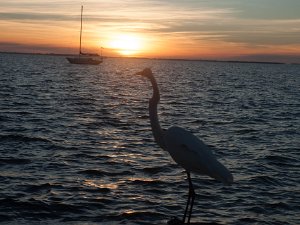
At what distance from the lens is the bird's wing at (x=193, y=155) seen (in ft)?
31.6

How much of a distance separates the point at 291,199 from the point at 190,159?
6.04 meters

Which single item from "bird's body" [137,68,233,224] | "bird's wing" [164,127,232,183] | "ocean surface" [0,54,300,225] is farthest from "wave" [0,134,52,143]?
"bird's wing" [164,127,232,183]

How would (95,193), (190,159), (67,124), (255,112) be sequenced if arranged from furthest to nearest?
(255,112), (67,124), (95,193), (190,159)

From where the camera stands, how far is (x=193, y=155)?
32.8 ft

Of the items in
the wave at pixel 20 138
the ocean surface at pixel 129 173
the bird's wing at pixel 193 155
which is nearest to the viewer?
the bird's wing at pixel 193 155

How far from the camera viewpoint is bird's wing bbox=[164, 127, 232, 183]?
9.64m

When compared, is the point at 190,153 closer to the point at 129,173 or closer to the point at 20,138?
the point at 129,173

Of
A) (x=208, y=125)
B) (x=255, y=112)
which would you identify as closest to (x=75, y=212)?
(x=208, y=125)

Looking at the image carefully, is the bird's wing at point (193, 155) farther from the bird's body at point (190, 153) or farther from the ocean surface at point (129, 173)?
the ocean surface at point (129, 173)

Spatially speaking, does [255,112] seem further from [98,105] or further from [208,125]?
[98,105]

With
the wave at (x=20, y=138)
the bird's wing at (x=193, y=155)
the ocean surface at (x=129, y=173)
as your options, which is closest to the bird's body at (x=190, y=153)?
the bird's wing at (x=193, y=155)

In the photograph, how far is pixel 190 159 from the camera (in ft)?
33.2

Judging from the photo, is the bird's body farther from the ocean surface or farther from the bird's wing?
the ocean surface

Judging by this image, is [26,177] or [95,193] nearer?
[95,193]
